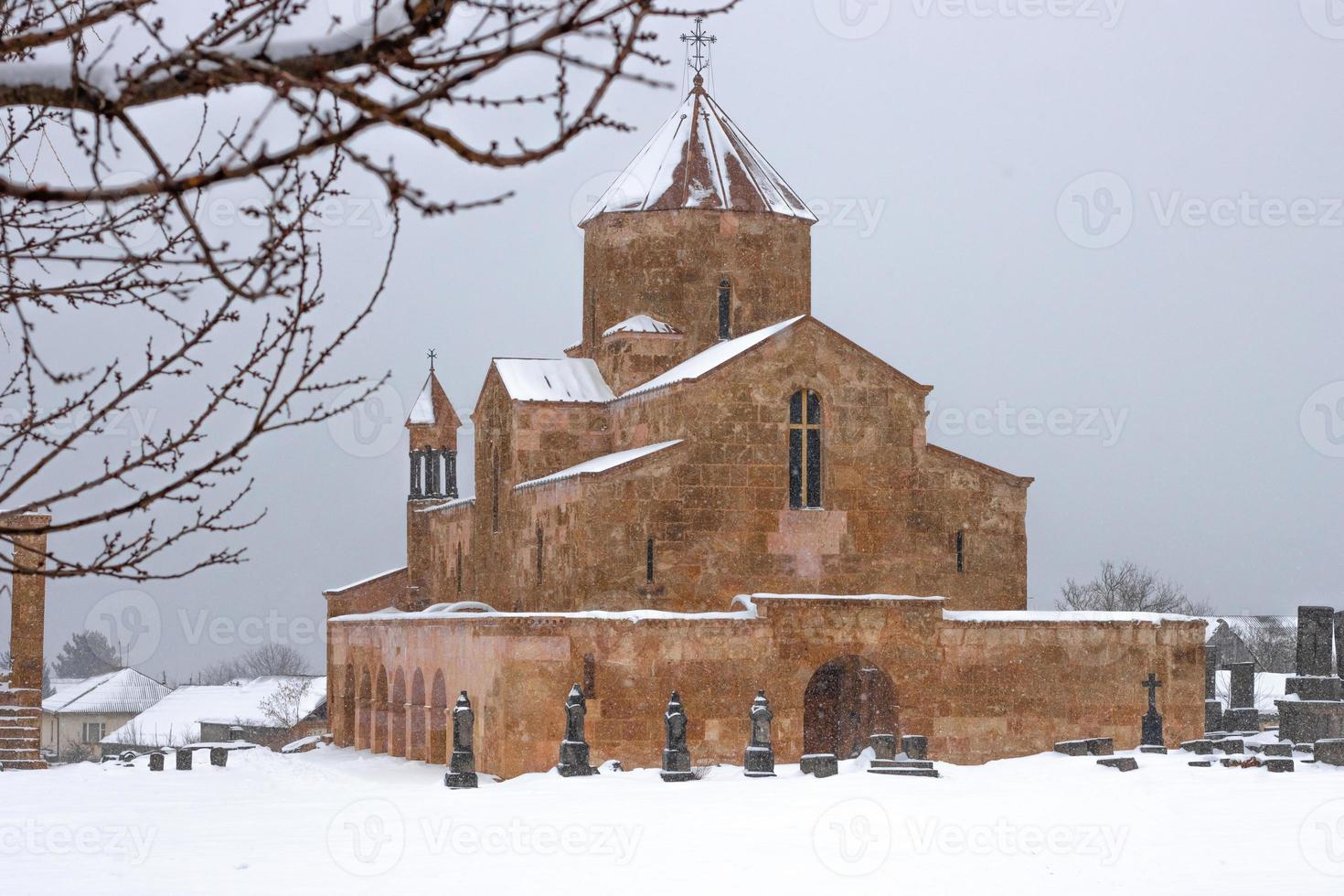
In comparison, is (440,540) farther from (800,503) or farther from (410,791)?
(410,791)

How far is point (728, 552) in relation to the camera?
1050 inches

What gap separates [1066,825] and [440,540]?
74.5 ft

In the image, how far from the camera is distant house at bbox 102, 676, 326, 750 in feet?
225

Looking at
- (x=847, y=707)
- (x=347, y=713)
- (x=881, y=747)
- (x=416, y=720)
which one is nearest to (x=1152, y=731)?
(x=847, y=707)

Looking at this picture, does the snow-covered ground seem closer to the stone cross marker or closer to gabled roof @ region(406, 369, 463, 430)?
the stone cross marker

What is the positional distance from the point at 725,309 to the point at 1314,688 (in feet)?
40.6

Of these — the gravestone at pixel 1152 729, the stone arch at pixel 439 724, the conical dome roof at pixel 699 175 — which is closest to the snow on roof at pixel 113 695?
the conical dome roof at pixel 699 175

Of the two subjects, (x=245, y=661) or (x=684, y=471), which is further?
(x=245, y=661)

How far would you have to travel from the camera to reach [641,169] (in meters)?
32.3

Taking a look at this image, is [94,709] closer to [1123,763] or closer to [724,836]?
[1123,763]

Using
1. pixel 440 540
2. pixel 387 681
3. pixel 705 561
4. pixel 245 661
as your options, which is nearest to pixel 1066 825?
pixel 705 561

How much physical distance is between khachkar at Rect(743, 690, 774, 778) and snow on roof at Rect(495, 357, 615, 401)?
10576 millimetres

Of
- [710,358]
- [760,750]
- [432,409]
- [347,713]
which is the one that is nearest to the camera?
[760,750]

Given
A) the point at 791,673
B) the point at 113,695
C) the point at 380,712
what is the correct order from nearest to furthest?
the point at 791,673, the point at 380,712, the point at 113,695
